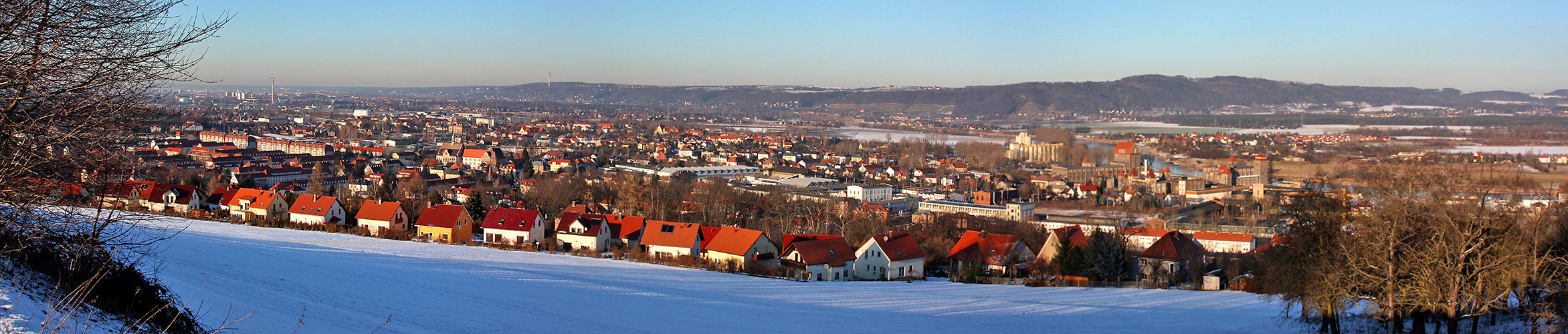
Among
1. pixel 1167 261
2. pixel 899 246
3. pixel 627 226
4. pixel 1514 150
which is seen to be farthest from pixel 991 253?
pixel 1514 150

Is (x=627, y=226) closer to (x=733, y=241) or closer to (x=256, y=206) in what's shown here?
(x=733, y=241)

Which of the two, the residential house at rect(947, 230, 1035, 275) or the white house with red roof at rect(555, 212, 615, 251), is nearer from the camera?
the residential house at rect(947, 230, 1035, 275)

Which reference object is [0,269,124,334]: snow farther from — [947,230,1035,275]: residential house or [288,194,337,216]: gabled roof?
[288,194,337,216]: gabled roof

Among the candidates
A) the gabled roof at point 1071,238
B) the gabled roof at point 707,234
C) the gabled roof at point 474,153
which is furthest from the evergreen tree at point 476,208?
the gabled roof at point 474,153

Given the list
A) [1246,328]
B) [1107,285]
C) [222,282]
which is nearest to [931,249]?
[1107,285]

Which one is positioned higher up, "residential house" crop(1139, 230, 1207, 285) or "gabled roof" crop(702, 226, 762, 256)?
"gabled roof" crop(702, 226, 762, 256)

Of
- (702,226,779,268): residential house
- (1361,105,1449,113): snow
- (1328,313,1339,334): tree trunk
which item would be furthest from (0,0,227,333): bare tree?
(1361,105,1449,113): snow
